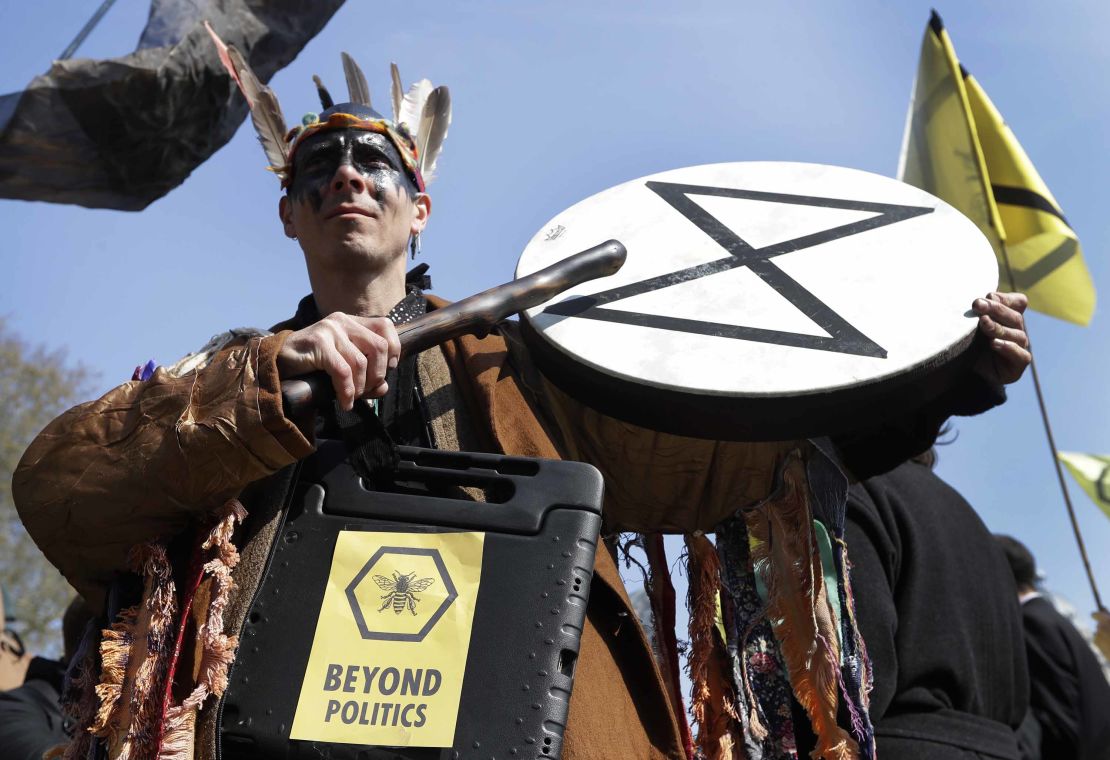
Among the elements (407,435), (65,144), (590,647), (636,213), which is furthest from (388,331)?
(65,144)

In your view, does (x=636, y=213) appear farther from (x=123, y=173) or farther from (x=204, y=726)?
(x=123, y=173)

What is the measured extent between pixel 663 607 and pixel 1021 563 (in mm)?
2218

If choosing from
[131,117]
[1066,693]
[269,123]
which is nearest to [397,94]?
[269,123]

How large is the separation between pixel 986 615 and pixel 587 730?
4.78ft

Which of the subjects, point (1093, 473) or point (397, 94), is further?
point (1093, 473)

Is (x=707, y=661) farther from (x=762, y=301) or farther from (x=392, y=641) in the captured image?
(x=392, y=641)

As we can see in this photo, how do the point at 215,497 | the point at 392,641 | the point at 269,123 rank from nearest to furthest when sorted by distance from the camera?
the point at 392,641, the point at 215,497, the point at 269,123

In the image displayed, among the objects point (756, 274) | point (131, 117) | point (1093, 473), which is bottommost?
point (756, 274)

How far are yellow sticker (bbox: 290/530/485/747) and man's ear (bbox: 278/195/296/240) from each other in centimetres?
102

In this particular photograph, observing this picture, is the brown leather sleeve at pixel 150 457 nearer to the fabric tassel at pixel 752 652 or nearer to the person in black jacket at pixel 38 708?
the fabric tassel at pixel 752 652

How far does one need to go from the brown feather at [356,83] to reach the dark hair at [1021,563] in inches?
104

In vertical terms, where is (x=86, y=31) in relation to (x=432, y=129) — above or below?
above

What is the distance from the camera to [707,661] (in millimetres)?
2422

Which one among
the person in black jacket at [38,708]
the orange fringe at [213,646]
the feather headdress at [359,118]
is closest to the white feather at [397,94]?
the feather headdress at [359,118]
